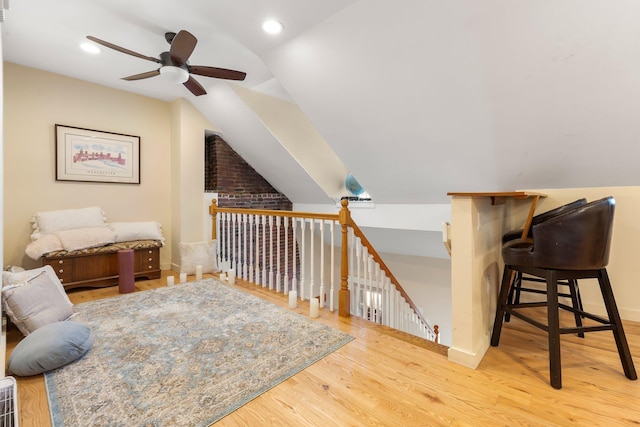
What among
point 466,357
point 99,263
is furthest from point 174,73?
point 466,357

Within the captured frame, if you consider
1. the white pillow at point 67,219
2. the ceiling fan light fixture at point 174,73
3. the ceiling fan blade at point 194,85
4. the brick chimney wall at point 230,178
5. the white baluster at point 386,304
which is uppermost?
the ceiling fan blade at point 194,85

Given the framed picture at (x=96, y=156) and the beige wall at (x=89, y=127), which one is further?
the framed picture at (x=96, y=156)

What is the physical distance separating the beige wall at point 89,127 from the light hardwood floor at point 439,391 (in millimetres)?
2691

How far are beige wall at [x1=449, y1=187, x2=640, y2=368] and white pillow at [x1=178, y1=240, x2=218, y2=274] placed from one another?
11.2ft

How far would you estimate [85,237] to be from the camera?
3447 mm

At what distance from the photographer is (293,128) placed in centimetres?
449

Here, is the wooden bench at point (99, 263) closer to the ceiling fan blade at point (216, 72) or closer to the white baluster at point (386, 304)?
the ceiling fan blade at point (216, 72)

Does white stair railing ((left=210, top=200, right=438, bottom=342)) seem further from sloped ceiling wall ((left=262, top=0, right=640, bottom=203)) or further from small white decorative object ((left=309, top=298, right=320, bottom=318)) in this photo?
sloped ceiling wall ((left=262, top=0, right=640, bottom=203))

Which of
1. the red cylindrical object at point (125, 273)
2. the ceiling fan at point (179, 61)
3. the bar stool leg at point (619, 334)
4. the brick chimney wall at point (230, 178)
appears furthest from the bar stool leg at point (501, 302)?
the brick chimney wall at point (230, 178)

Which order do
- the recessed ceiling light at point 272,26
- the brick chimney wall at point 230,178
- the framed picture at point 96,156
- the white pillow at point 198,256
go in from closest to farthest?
the recessed ceiling light at point 272,26, the framed picture at point 96,156, the white pillow at point 198,256, the brick chimney wall at point 230,178

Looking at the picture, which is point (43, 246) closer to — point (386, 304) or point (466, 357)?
point (386, 304)

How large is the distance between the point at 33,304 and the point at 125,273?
1218 millimetres

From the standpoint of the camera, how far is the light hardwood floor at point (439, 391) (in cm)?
148

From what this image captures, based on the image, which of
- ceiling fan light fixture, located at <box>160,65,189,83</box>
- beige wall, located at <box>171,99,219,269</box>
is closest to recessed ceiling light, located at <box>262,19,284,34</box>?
ceiling fan light fixture, located at <box>160,65,189,83</box>
